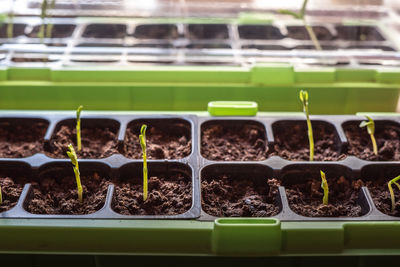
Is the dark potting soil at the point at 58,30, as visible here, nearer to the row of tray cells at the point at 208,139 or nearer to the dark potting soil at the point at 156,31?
the dark potting soil at the point at 156,31

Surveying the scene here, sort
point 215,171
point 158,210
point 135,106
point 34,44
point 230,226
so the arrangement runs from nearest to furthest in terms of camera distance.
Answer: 1. point 230,226
2. point 158,210
3. point 215,171
4. point 135,106
5. point 34,44

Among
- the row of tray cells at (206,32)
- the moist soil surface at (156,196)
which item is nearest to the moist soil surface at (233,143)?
the moist soil surface at (156,196)

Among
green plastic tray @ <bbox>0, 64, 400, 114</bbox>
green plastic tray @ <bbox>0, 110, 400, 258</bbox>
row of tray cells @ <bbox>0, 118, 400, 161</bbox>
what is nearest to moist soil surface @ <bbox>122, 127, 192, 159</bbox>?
row of tray cells @ <bbox>0, 118, 400, 161</bbox>

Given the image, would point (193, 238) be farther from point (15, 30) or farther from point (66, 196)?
point (15, 30)

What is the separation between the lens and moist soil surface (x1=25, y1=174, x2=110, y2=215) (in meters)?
1.17

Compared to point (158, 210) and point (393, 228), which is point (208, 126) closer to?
point (158, 210)

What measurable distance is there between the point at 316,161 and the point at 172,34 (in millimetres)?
1079

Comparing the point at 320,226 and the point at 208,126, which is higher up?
the point at 208,126

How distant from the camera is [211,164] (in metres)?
1.30

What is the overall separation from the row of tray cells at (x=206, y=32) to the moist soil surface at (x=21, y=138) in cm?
66

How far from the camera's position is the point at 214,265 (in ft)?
3.70

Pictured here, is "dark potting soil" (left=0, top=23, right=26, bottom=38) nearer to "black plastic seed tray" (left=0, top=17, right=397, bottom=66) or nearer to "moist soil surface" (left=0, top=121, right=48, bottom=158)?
"black plastic seed tray" (left=0, top=17, right=397, bottom=66)

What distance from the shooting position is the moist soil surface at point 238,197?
1.18m

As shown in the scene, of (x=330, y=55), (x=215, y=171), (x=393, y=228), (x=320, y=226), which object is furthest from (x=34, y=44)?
(x=393, y=228)
